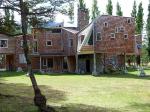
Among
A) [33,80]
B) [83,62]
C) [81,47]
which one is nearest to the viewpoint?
[33,80]

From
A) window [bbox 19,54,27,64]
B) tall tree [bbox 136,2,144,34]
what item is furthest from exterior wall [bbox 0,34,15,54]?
tall tree [bbox 136,2,144,34]

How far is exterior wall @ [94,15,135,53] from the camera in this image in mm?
50406

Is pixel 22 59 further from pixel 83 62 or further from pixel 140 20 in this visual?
pixel 140 20

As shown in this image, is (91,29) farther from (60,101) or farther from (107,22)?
(60,101)

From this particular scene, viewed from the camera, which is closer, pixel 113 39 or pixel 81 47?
pixel 81 47

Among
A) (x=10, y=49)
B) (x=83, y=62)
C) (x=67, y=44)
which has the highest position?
(x=67, y=44)

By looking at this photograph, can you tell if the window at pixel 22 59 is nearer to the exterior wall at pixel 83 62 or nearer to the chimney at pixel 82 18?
the exterior wall at pixel 83 62

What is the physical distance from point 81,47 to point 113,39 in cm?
435

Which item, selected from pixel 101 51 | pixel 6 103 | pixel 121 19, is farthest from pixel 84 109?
pixel 121 19

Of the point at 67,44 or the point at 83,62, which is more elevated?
the point at 67,44

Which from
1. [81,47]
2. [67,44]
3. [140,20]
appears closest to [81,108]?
[81,47]

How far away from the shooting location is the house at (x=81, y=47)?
50.6m

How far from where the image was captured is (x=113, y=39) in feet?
167

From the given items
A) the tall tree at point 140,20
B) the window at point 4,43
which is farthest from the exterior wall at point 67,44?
the tall tree at point 140,20
